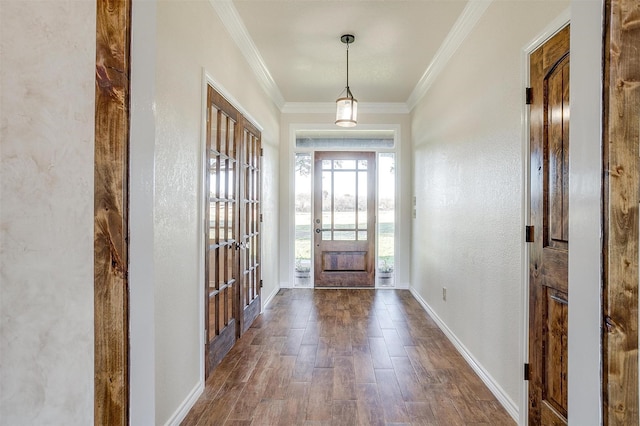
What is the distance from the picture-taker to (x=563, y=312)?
1696 mm

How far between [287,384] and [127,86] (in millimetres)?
2167

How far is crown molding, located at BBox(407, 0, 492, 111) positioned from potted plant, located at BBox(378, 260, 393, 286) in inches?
97.6

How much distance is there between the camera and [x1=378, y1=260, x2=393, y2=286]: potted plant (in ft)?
18.2

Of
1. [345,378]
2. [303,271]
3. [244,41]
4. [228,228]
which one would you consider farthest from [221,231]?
[303,271]

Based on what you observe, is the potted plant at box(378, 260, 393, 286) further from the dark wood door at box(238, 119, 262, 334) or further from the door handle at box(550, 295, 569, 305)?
the door handle at box(550, 295, 569, 305)

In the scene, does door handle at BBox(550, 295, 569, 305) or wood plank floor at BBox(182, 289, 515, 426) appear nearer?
door handle at BBox(550, 295, 569, 305)

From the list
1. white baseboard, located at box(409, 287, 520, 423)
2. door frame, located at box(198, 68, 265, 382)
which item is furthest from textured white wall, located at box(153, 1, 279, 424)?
white baseboard, located at box(409, 287, 520, 423)

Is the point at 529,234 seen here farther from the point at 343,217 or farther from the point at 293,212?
the point at 293,212

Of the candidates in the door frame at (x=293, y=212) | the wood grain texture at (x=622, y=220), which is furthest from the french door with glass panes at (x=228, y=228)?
the wood grain texture at (x=622, y=220)

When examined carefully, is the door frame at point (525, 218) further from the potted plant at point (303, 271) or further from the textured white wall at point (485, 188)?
the potted plant at point (303, 271)
